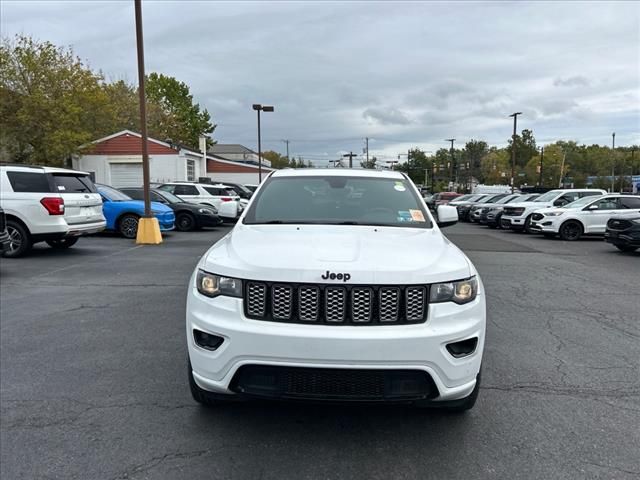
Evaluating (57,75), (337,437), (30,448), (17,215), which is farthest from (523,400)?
(57,75)

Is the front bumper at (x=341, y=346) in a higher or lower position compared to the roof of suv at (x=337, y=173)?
lower

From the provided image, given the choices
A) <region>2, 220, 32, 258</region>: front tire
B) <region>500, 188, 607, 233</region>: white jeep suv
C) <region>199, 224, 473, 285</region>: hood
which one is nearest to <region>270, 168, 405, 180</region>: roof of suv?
<region>199, 224, 473, 285</region>: hood

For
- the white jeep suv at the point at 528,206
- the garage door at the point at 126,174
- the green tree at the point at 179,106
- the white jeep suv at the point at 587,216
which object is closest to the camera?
the white jeep suv at the point at 587,216

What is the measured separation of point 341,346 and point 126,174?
105ft

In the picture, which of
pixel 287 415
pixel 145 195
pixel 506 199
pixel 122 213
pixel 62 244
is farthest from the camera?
pixel 506 199

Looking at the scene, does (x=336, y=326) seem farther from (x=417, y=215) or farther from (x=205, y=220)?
(x=205, y=220)

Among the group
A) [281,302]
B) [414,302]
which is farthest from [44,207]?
[414,302]

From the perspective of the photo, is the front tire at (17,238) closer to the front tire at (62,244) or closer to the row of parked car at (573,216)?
the front tire at (62,244)

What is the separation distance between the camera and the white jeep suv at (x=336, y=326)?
2701mm

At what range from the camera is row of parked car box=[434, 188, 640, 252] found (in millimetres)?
12844

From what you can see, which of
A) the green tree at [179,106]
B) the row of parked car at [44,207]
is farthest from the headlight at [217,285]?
the green tree at [179,106]

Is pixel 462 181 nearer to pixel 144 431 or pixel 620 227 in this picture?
pixel 620 227

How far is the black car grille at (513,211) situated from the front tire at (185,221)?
494 inches

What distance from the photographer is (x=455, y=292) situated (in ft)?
9.59
